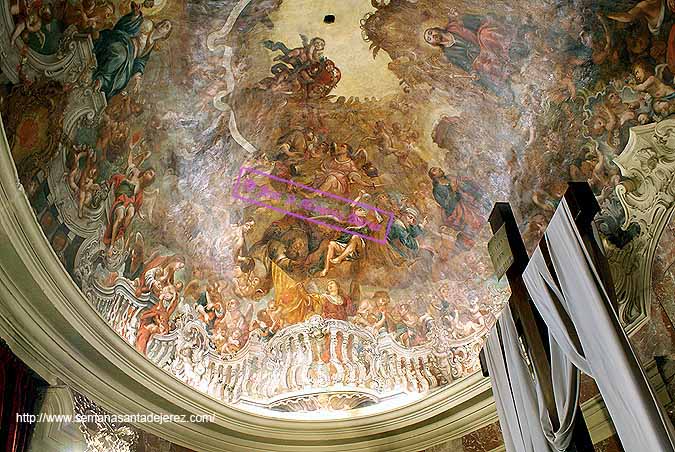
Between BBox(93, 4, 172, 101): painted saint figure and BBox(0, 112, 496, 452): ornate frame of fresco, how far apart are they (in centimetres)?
230

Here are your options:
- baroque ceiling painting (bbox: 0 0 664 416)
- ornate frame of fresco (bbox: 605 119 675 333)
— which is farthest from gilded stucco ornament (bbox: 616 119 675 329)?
baroque ceiling painting (bbox: 0 0 664 416)

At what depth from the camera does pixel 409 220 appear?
12484 millimetres

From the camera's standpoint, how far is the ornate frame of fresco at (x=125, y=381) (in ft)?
24.0

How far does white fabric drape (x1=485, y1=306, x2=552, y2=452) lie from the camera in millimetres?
7691

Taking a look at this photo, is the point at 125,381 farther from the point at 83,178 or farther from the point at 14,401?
the point at 83,178

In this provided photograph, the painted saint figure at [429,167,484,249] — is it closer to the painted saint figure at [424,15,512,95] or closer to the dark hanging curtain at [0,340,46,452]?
the painted saint figure at [424,15,512,95]

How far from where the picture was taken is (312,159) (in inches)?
480

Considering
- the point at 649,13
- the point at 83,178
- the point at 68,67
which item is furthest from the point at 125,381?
the point at 649,13

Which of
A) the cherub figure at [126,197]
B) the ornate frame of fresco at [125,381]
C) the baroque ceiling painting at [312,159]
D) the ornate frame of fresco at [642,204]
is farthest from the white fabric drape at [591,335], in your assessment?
the cherub figure at [126,197]

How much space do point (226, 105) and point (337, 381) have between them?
5.62 meters

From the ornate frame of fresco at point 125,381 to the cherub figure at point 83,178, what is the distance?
1286 millimetres

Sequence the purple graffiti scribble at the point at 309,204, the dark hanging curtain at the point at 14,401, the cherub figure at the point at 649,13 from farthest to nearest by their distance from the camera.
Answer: the purple graffiti scribble at the point at 309,204, the cherub figure at the point at 649,13, the dark hanging curtain at the point at 14,401

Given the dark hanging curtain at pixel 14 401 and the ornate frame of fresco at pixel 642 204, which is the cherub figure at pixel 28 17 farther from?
the ornate frame of fresco at pixel 642 204

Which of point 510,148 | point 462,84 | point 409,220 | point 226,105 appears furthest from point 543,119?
point 226,105
